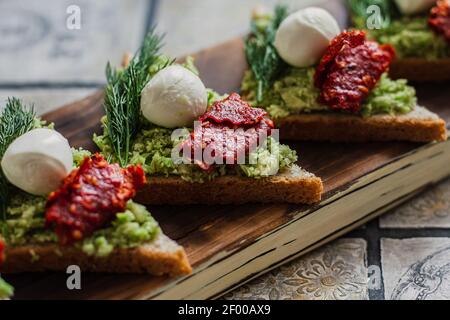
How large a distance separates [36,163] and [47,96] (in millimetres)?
1670

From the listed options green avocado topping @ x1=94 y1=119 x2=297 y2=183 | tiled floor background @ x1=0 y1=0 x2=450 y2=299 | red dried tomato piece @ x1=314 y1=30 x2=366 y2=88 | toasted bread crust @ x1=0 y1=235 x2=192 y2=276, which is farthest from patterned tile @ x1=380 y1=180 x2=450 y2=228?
toasted bread crust @ x1=0 y1=235 x2=192 y2=276

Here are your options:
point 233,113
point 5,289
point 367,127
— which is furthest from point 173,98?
point 5,289

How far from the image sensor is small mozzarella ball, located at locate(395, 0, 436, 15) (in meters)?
Result: 4.25

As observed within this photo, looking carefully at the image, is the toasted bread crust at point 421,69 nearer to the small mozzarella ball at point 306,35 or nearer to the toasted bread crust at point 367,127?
the toasted bread crust at point 367,127

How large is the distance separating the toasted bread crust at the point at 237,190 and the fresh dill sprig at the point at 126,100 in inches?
→ 7.9

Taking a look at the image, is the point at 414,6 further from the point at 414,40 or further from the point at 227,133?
the point at 227,133

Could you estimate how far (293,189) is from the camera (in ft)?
11.1

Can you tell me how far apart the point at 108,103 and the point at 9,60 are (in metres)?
1.59

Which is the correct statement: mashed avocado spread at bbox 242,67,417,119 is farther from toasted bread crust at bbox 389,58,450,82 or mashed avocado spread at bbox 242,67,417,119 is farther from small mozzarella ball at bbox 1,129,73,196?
small mozzarella ball at bbox 1,129,73,196

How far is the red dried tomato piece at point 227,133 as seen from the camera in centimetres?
331

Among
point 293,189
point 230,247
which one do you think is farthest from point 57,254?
point 293,189

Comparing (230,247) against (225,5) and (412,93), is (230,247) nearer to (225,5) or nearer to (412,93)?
(412,93)

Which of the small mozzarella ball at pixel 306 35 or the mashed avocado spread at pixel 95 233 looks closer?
the mashed avocado spread at pixel 95 233

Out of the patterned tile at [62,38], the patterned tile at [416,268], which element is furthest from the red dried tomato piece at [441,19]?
the patterned tile at [62,38]
